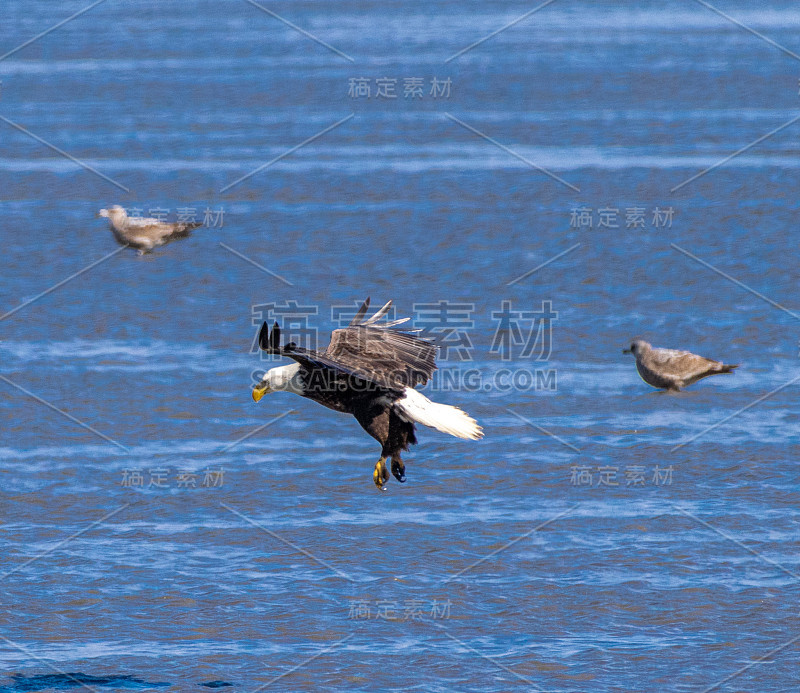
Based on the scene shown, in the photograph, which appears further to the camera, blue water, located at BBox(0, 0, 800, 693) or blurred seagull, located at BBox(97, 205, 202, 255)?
blurred seagull, located at BBox(97, 205, 202, 255)

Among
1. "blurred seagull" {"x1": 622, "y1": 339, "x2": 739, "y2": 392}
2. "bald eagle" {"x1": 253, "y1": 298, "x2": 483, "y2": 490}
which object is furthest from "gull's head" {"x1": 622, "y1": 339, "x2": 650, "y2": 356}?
"bald eagle" {"x1": 253, "y1": 298, "x2": 483, "y2": 490}

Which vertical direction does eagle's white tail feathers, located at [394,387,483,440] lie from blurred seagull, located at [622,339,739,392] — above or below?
below

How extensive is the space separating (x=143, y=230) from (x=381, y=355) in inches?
322

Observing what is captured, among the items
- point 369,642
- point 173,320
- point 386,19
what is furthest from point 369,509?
point 386,19

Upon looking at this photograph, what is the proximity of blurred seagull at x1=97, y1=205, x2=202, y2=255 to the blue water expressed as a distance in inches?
9.4

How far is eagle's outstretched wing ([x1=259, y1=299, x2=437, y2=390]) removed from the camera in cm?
1055

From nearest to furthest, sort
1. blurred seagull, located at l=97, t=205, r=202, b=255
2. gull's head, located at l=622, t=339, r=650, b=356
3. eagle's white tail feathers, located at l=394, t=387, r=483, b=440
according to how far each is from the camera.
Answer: eagle's white tail feathers, located at l=394, t=387, r=483, b=440 → gull's head, located at l=622, t=339, r=650, b=356 → blurred seagull, located at l=97, t=205, r=202, b=255

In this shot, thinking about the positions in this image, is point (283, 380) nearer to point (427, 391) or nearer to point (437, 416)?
point (437, 416)

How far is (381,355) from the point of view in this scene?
1094 centimetres

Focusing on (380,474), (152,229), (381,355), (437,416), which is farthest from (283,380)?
(152,229)

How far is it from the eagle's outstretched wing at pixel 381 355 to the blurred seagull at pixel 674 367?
354cm

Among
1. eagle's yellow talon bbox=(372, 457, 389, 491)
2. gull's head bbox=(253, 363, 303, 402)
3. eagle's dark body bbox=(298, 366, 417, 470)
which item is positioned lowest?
eagle's yellow talon bbox=(372, 457, 389, 491)

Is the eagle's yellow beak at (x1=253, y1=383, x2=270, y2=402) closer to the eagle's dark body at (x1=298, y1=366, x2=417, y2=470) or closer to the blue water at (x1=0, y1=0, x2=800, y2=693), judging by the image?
the eagle's dark body at (x1=298, y1=366, x2=417, y2=470)

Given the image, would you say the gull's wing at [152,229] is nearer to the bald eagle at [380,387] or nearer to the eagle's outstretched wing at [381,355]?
the eagle's outstretched wing at [381,355]
